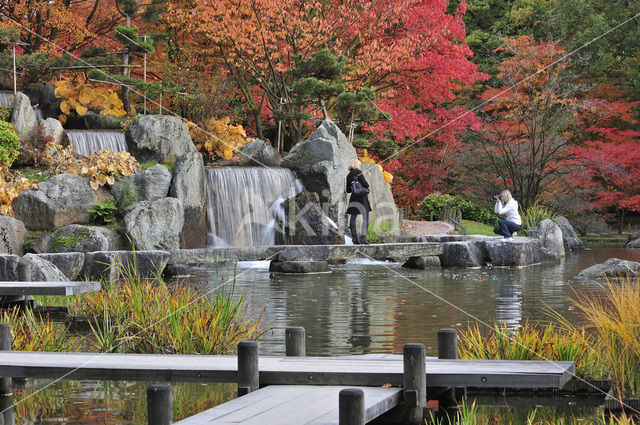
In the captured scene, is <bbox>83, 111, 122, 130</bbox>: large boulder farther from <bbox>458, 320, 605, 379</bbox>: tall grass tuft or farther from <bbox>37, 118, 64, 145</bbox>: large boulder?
<bbox>458, 320, 605, 379</bbox>: tall grass tuft

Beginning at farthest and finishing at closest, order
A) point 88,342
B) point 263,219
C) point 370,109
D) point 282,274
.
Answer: point 370,109 < point 263,219 < point 282,274 < point 88,342

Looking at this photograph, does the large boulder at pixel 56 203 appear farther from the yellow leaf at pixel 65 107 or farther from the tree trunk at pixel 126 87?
the tree trunk at pixel 126 87

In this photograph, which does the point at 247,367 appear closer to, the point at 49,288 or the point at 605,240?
the point at 49,288

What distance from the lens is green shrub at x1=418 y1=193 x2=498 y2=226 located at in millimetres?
28422

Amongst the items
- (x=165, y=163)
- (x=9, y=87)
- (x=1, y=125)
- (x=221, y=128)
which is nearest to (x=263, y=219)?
(x=165, y=163)

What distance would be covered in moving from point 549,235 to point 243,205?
852cm

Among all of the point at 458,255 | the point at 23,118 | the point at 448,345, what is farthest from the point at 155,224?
the point at 448,345

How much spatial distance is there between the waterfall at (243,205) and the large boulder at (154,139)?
4.80ft

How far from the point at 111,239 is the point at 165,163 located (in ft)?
15.3

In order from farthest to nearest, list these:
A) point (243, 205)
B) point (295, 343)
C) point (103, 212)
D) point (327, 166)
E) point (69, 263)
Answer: point (327, 166)
point (243, 205)
point (103, 212)
point (69, 263)
point (295, 343)

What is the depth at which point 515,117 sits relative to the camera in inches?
1109

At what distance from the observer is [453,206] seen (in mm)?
28656

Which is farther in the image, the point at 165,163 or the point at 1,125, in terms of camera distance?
the point at 165,163

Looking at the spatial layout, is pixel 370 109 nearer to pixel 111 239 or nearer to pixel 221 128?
pixel 221 128
